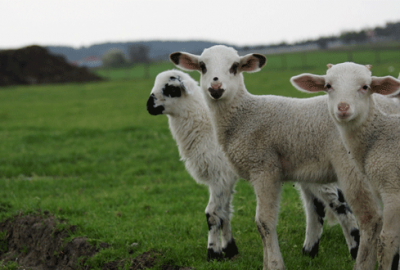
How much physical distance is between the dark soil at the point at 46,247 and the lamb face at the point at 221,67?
83.4 inches

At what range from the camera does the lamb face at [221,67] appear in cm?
427

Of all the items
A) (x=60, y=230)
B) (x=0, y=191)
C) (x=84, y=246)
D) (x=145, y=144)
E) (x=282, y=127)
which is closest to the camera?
(x=282, y=127)

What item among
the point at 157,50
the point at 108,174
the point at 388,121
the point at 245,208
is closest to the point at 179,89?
the point at 245,208

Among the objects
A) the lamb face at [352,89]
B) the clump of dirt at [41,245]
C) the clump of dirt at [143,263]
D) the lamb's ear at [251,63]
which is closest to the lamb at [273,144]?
the lamb's ear at [251,63]

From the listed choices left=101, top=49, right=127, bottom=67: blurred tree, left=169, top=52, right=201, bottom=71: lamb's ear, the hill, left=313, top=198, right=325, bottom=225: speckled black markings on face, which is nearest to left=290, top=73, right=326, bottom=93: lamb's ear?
left=169, top=52, right=201, bottom=71: lamb's ear

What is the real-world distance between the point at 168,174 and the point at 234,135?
198 inches

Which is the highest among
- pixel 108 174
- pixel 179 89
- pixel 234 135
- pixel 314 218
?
pixel 179 89

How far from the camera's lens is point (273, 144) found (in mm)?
4352

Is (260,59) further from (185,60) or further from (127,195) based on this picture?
(127,195)

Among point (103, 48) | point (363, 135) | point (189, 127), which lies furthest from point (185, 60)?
point (103, 48)

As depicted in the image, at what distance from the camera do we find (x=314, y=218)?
17.0 feet

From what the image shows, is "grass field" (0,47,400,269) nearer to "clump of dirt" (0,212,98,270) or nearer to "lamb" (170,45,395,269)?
"clump of dirt" (0,212,98,270)

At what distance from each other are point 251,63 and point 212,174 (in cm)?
154

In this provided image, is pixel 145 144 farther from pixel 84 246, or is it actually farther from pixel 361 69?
pixel 361 69
